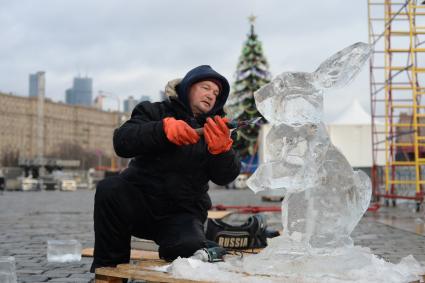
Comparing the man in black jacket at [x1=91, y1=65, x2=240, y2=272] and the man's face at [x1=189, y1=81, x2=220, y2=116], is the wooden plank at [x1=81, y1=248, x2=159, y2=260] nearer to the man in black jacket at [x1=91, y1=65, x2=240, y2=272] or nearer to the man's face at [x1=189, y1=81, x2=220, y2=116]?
the man in black jacket at [x1=91, y1=65, x2=240, y2=272]

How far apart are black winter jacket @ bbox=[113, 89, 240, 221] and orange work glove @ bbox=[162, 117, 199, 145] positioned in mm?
324

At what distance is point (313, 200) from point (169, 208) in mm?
960

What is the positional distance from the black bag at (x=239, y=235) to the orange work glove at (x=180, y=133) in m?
1.72

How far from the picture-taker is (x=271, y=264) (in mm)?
2471

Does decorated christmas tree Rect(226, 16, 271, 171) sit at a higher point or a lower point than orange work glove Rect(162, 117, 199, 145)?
higher

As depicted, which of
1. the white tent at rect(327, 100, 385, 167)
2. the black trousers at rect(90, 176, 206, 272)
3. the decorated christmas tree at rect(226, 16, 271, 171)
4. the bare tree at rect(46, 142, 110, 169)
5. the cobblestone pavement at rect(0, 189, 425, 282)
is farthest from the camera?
the bare tree at rect(46, 142, 110, 169)

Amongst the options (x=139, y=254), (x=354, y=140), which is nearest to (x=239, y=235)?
(x=139, y=254)

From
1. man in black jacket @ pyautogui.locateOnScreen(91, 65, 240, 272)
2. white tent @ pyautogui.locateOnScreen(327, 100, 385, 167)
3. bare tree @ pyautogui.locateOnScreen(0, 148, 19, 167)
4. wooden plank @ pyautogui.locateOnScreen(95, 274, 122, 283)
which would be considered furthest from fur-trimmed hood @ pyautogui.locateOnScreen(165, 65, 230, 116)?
bare tree @ pyautogui.locateOnScreen(0, 148, 19, 167)

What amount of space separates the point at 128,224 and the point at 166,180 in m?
0.34

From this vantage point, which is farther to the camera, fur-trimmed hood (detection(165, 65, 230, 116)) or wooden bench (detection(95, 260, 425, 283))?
fur-trimmed hood (detection(165, 65, 230, 116))

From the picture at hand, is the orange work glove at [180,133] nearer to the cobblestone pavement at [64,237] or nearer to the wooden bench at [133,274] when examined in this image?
the wooden bench at [133,274]

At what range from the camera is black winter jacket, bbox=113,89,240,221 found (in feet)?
10.2

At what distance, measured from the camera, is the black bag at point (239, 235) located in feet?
13.9

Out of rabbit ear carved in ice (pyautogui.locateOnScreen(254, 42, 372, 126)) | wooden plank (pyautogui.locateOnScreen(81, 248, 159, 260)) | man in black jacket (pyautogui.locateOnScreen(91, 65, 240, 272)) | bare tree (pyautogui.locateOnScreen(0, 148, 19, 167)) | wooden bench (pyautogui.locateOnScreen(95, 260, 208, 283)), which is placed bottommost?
wooden plank (pyautogui.locateOnScreen(81, 248, 159, 260))
